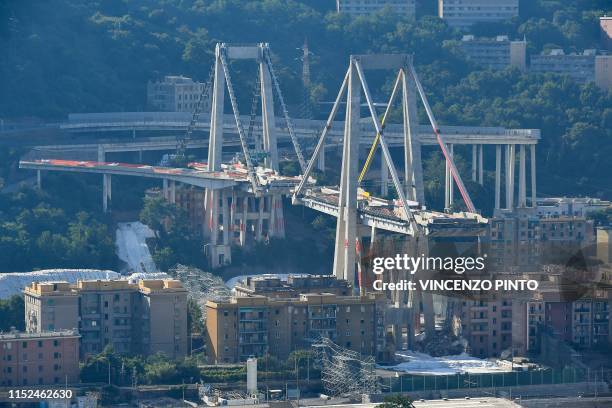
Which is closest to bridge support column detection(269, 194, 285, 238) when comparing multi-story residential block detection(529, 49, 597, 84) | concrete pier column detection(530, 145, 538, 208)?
concrete pier column detection(530, 145, 538, 208)

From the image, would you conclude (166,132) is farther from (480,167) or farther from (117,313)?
(117,313)

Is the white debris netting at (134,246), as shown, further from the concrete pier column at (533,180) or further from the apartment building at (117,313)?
the concrete pier column at (533,180)

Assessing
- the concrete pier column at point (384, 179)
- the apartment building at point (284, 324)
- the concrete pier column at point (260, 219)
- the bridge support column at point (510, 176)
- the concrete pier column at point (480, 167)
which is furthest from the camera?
the concrete pier column at point (480, 167)

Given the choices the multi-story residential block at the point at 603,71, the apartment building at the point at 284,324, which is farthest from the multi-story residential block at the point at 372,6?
the apartment building at the point at 284,324

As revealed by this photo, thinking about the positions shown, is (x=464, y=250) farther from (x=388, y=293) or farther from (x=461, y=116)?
(x=461, y=116)

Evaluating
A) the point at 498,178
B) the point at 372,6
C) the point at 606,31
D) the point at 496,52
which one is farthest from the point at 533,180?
the point at 372,6

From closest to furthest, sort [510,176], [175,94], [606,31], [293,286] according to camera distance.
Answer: [293,286] → [510,176] → [175,94] → [606,31]
